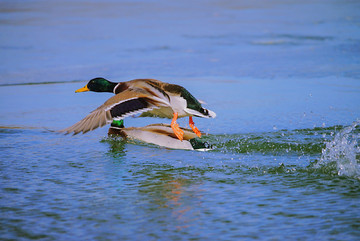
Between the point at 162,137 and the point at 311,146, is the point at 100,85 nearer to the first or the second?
the point at 162,137

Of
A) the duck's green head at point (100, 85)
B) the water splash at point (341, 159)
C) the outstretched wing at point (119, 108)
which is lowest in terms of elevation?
the water splash at point (341, 159)

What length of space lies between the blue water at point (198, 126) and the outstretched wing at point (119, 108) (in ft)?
0.89

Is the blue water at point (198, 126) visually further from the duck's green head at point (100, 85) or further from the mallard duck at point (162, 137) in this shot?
the duck's green head at point (100, 85)

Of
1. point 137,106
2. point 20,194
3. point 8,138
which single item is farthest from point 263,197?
point 8,138

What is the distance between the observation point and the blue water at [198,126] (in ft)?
11.3

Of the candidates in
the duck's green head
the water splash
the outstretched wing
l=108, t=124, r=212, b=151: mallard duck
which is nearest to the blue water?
the water splash

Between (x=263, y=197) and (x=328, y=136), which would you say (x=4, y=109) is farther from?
(x=263, y=197)

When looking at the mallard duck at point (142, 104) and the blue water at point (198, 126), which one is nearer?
the blue water at point (198, 126)

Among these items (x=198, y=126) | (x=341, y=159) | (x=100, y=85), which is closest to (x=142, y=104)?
(x=100, y=85)

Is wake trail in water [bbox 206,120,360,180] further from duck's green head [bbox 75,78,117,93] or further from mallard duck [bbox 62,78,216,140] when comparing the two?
duck's green head [bbox 75,78,117,93]

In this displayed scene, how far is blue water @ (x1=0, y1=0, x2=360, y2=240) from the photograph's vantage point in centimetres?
345

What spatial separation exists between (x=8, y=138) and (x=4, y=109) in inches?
58.9

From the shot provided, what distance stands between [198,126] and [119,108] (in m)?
1.43

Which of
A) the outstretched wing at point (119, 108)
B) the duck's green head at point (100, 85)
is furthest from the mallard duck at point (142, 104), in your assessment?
the duck's green head at point (100, 85)
